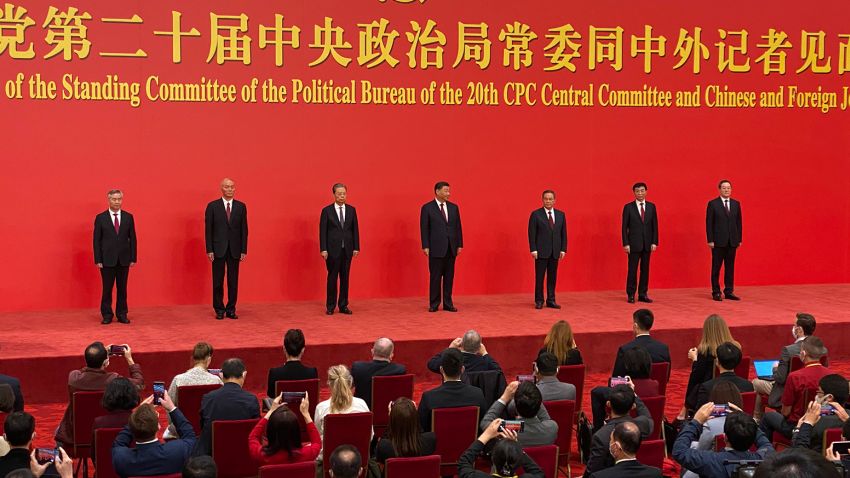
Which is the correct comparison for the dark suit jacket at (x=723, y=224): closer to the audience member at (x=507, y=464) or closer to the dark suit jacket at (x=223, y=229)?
the dark suit jacket at (x=223, y=229)

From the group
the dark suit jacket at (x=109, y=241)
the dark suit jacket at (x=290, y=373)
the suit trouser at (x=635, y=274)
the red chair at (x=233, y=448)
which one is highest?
the dark suit jacket at (x=109, y=241)

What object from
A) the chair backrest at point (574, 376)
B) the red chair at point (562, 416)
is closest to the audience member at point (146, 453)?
the red chair at point (562, 416)

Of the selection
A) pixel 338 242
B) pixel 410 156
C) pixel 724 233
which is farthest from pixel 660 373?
pixel 410 156

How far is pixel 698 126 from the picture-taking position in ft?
39.2

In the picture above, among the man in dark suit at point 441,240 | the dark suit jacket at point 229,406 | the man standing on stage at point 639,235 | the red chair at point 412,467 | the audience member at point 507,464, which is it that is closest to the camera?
the audience member at point 507,464

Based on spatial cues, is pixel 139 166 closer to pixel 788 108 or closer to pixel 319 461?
pixel 319 461

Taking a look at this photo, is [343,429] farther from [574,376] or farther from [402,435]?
[574,376]

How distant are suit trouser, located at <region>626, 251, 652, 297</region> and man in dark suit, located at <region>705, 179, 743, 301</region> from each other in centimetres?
69

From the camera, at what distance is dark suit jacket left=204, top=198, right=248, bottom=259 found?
990 cm

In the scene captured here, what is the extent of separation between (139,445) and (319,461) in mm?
927

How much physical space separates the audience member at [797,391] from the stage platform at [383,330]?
3.26m

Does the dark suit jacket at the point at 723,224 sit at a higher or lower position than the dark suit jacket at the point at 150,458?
higher

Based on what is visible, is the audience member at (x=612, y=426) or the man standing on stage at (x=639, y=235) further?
the man standing on stage at (x=639, y=235)

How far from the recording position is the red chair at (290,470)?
415 centimetres
